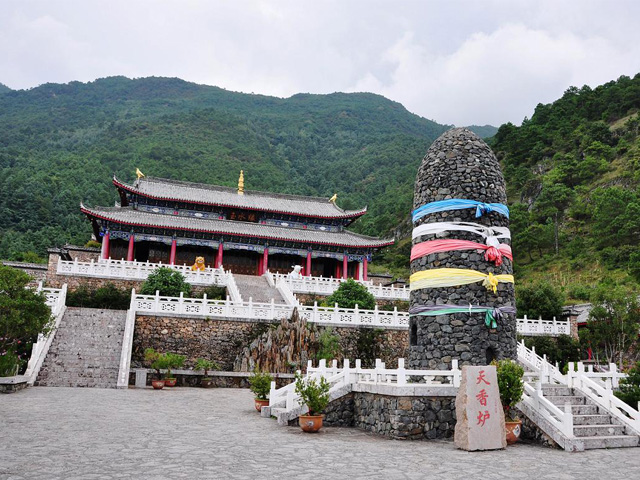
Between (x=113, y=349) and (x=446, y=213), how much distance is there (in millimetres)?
12334

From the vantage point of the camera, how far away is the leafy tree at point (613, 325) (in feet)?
81.7

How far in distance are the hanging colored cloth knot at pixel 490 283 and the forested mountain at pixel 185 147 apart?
132 feet

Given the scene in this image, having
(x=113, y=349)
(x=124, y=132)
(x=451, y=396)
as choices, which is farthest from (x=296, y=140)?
(x=451, y=396)

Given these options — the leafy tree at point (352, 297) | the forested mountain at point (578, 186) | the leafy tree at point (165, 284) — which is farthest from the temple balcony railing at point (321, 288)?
the forested mountain at point (578, 186)

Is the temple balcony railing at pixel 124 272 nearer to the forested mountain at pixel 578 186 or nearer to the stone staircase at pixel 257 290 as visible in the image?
the stone staircase at pixel 257 290

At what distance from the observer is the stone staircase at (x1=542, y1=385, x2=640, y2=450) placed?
969 centimetres

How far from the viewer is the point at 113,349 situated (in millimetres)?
18859

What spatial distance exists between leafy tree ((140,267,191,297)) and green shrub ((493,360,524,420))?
18255 mm

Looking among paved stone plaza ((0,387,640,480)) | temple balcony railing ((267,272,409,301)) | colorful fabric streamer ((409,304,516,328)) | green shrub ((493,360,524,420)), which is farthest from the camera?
temple balcony railing ((267,272,409,301))

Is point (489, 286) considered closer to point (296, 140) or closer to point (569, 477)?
point (569, 477)

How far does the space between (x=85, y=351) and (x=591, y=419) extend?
49.1 ft

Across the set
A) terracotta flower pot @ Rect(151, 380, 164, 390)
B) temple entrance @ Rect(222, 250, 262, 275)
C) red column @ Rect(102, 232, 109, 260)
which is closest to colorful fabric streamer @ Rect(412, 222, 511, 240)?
terracotta flower pot @ Rect(151, 380, 164, 390)

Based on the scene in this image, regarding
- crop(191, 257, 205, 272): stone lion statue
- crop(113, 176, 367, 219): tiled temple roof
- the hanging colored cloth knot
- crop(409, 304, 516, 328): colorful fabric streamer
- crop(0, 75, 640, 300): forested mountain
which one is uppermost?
crop(0, 75, 640, 300): forested mountain

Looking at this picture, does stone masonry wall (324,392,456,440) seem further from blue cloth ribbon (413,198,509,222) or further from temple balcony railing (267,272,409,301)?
temple balcony railing (267,272,409,301)
